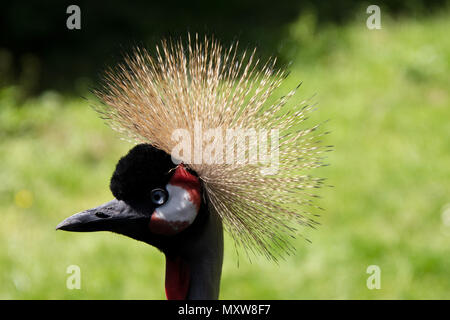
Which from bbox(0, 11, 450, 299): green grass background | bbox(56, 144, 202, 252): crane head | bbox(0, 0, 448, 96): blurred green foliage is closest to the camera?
bbox(56, 144, 202, 252): crane head

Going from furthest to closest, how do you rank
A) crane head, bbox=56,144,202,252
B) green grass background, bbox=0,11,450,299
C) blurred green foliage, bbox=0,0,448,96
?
blurred green foliage, bbox=0,0,448,96, green grass background, bbox=0,11,450,299, crane head, bbox=56,144,202,252

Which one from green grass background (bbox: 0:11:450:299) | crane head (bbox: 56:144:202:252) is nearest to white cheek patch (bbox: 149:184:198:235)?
→ crane head (bbox: 56:144:202:252)

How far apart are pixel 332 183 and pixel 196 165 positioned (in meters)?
1.53

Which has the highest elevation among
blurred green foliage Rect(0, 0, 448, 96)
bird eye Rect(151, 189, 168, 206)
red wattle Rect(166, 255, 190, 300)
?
blurred green foliage Rect(0, 0, 448, 96)

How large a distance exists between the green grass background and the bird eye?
42.6 inches

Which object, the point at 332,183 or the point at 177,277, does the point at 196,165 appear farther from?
the point at 332,183

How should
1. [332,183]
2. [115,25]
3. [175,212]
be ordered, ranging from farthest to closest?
1. [115,25]
2. [332,183]
3. [175,212]

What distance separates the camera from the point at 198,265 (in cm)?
101

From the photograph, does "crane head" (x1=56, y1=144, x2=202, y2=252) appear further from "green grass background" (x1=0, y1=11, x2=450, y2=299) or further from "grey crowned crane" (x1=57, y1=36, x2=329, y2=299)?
"green grass background" (x1=0, y1=11, x2=450, y2=299)

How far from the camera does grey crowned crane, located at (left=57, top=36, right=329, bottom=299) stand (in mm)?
943

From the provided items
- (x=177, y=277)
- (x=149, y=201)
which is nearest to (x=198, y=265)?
(x=177, y=277)

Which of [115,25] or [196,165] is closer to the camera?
[196,165]
